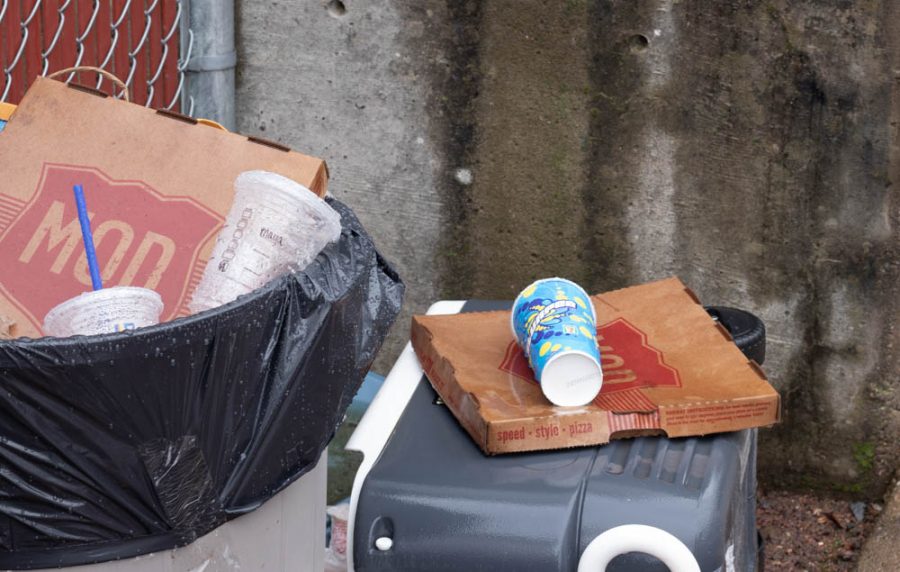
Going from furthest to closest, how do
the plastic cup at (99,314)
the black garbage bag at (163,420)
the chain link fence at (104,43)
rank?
the chain link fence at (104,43), the plastic cup at (99,314), the black garbage bag at (163,420)

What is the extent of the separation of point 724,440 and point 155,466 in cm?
89

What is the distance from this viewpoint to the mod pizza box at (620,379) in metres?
1.66

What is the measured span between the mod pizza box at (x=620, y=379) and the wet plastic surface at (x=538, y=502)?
0.03 meters

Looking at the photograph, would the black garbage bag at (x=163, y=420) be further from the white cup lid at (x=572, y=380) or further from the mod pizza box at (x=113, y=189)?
the white cup lid at (x=572, y=380)

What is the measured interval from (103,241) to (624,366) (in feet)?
2.77

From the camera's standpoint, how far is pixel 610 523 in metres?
1.54

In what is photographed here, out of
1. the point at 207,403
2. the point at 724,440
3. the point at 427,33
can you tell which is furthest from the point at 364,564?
the point at 427,33

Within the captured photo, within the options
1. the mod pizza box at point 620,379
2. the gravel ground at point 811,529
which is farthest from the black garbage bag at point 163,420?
the gravel ground at point 811,529

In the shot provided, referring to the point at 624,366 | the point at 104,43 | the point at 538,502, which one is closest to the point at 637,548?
the point at 538,502

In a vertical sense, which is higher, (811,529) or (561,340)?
(561,340)

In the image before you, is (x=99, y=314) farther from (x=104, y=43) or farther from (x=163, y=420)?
(x=104, y=43)

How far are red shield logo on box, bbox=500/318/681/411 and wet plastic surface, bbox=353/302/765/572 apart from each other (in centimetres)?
8

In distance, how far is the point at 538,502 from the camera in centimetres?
157

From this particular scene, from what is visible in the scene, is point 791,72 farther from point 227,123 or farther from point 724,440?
point 227,123
